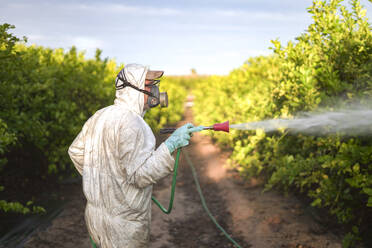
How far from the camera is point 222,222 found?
5.64 metres

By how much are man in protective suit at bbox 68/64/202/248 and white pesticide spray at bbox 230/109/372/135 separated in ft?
4.60

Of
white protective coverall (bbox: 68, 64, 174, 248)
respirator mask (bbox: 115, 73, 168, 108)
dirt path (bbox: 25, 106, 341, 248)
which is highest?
respirator mask (bbox: 115, 73, 168, 108)

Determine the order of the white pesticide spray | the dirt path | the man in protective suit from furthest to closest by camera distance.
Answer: the dirt path
the white pesticide spray
the man in protective suit

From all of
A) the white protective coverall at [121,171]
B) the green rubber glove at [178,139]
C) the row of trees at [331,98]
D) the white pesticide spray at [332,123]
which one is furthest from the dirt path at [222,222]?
the green rubber glove at [178,139]

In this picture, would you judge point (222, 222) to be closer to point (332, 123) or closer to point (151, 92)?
point (332, 123)

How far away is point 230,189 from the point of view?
→ 716 cm

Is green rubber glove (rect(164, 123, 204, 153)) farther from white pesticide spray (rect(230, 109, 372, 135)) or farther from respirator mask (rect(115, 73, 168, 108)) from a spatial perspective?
white pesticide spray (rect(230, 109, 372, 135))

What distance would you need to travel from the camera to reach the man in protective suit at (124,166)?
2.28 meters

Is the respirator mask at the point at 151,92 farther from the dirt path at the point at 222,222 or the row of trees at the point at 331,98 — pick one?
the dirt path at the point at 222,222

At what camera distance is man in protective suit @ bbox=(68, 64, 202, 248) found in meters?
2.28

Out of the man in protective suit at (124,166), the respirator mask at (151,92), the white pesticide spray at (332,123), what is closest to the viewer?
the man in protective suit at (124,166)

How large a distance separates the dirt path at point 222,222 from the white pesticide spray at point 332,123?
4.65ft

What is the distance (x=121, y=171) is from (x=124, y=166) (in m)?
0.08

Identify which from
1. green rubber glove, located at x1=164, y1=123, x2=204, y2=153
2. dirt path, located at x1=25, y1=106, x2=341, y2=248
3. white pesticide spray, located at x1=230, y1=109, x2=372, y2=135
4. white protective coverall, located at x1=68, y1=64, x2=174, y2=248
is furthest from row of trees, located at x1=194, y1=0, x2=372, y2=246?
white protective coverall, located at x1=68, y1=64, x2=174, y2=248
